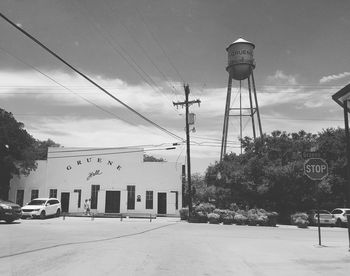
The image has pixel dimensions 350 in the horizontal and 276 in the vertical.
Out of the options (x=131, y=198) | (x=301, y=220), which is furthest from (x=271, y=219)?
(x=131, y=198)

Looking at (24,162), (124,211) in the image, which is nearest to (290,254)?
(124,211)

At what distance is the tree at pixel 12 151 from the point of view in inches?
1527

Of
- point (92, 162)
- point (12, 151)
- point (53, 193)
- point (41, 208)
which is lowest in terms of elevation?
point (41, 208)

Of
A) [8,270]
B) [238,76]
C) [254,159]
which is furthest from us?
[238,76]

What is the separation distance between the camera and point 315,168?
15164mm

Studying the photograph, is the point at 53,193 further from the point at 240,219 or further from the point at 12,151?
the point at 240,219

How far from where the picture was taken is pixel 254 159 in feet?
112

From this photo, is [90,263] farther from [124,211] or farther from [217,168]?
[124,211]

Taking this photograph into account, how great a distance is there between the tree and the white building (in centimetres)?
177

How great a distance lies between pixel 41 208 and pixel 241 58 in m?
19.9

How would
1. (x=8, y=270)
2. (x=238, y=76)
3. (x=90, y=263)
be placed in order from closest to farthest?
(x=8, y=270), (x=90, y=263), (x=238, y=76)

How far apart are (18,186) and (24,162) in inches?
137

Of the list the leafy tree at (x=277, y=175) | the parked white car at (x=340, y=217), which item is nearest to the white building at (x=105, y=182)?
the leafy tree at (x=277, y=175)

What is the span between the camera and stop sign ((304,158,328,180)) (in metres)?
A: 15.1
